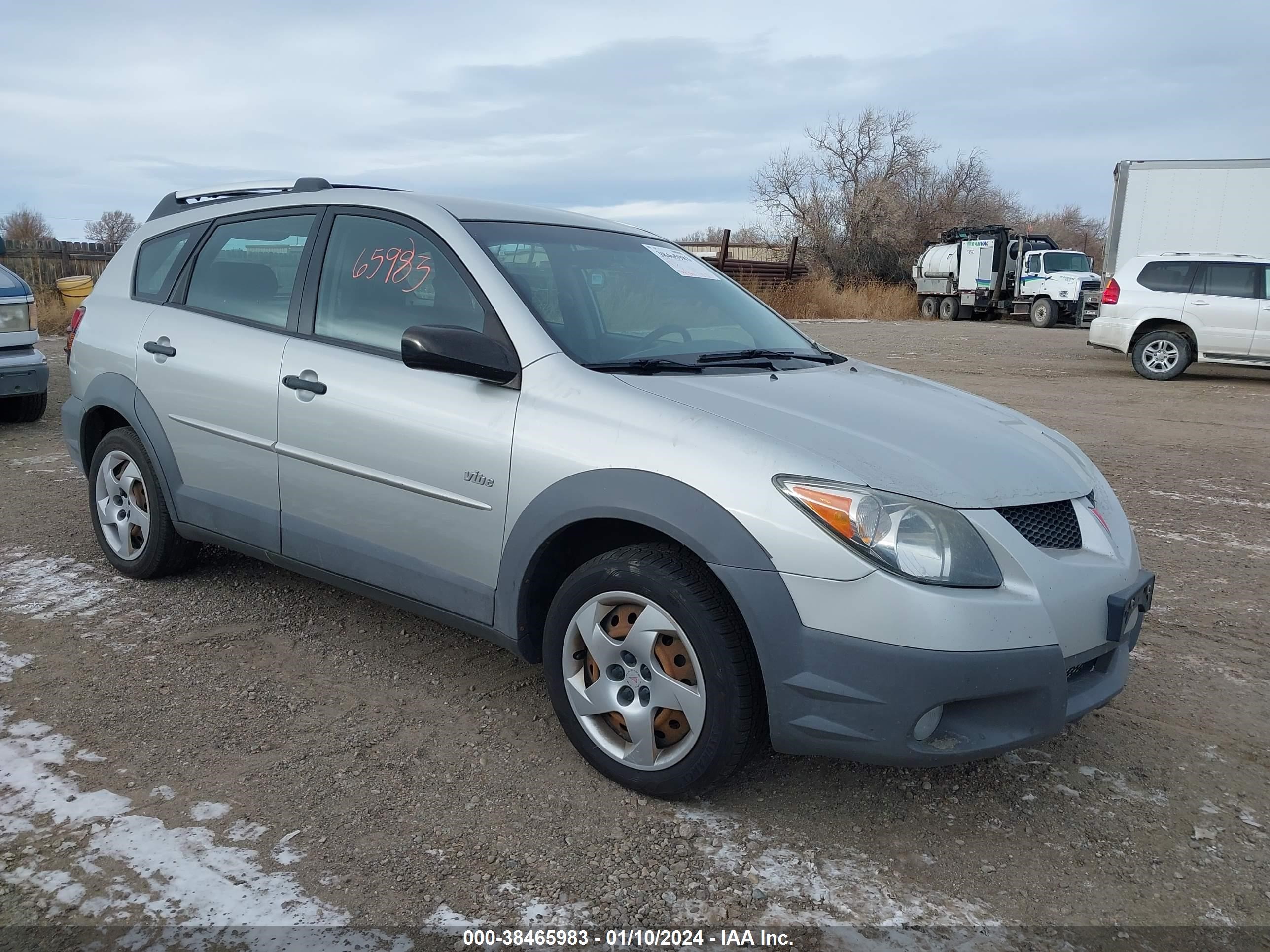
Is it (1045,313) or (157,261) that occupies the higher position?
(157,261)

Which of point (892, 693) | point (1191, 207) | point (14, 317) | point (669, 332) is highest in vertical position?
point (1191, 207)

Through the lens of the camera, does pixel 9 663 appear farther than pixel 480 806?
Yes

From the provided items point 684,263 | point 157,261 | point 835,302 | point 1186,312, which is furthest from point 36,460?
point 835,302

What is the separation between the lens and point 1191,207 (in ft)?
62.4

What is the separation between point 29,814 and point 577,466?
174 centimetres

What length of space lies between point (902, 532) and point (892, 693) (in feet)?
1.30

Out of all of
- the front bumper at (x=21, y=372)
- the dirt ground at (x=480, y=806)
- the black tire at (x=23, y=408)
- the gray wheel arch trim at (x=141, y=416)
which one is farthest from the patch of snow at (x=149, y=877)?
the black tire at (x=23, y=408)

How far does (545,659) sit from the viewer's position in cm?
312

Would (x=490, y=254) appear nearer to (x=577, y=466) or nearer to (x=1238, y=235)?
(x=577, y=466)

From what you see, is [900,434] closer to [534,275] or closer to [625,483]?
[625,483]

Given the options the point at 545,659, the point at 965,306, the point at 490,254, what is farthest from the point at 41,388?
the point at 965,306

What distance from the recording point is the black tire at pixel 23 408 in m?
8.73

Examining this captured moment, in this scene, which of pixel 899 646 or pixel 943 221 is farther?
pixel 943 221

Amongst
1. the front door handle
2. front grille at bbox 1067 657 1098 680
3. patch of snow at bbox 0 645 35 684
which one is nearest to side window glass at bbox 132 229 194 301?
the front door handle
